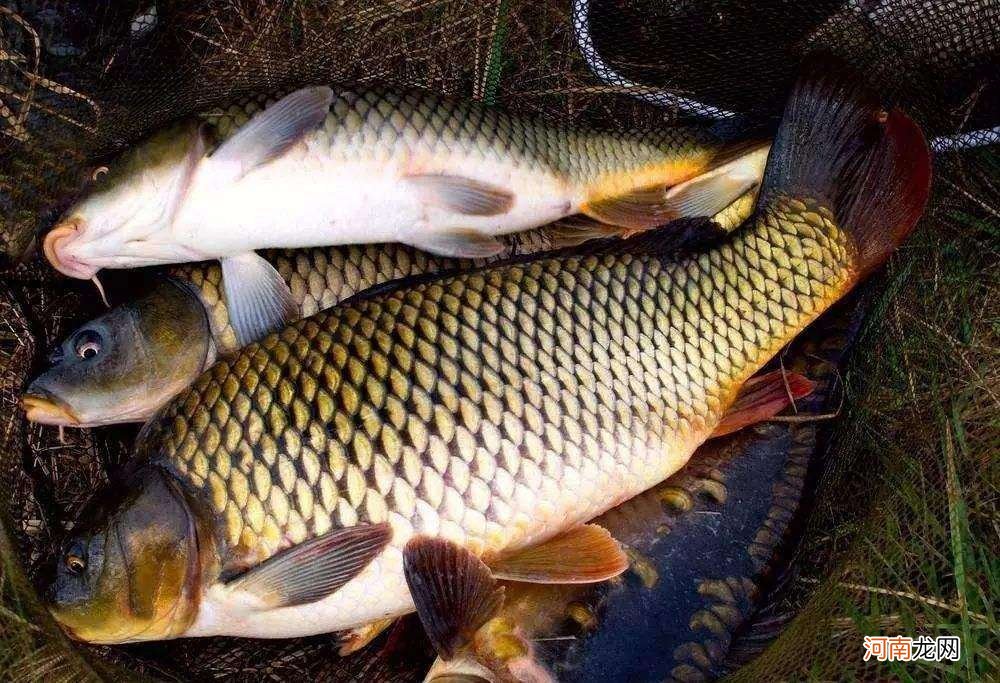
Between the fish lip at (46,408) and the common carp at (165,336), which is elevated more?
the common carp at (165,336)

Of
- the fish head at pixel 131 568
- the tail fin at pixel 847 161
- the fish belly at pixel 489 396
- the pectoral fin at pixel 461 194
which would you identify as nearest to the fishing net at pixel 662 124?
the fish head at pixel 131 568

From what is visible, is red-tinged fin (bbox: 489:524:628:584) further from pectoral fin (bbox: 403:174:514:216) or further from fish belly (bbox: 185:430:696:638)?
pectoral fin (bbox: 403:174:514:216)

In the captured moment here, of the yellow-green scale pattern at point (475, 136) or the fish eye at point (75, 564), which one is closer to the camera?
Answer: the fish eye at point (75, 564)

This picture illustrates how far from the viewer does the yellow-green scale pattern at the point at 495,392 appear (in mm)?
1421

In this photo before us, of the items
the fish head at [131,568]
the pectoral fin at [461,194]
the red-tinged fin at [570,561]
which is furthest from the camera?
the pectoral fin at [461,194]

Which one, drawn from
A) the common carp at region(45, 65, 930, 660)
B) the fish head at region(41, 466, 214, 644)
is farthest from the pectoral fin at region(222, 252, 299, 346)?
the fish head at region(41, 466, 214, 644)

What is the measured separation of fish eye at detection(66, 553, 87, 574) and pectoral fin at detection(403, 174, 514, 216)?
2.94ft

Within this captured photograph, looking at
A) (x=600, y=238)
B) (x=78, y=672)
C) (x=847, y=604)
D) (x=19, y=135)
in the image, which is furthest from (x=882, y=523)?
(x=19, y=135)

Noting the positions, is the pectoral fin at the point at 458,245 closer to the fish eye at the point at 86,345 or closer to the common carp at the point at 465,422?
the common carp at the point at 465,422

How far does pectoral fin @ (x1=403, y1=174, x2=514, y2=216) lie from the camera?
170 centimetres

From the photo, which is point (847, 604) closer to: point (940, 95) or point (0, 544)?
point (940, 95)

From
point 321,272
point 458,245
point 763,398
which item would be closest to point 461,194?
point 458,245

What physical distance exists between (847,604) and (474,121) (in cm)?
117

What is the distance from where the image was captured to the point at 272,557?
1.39 m
